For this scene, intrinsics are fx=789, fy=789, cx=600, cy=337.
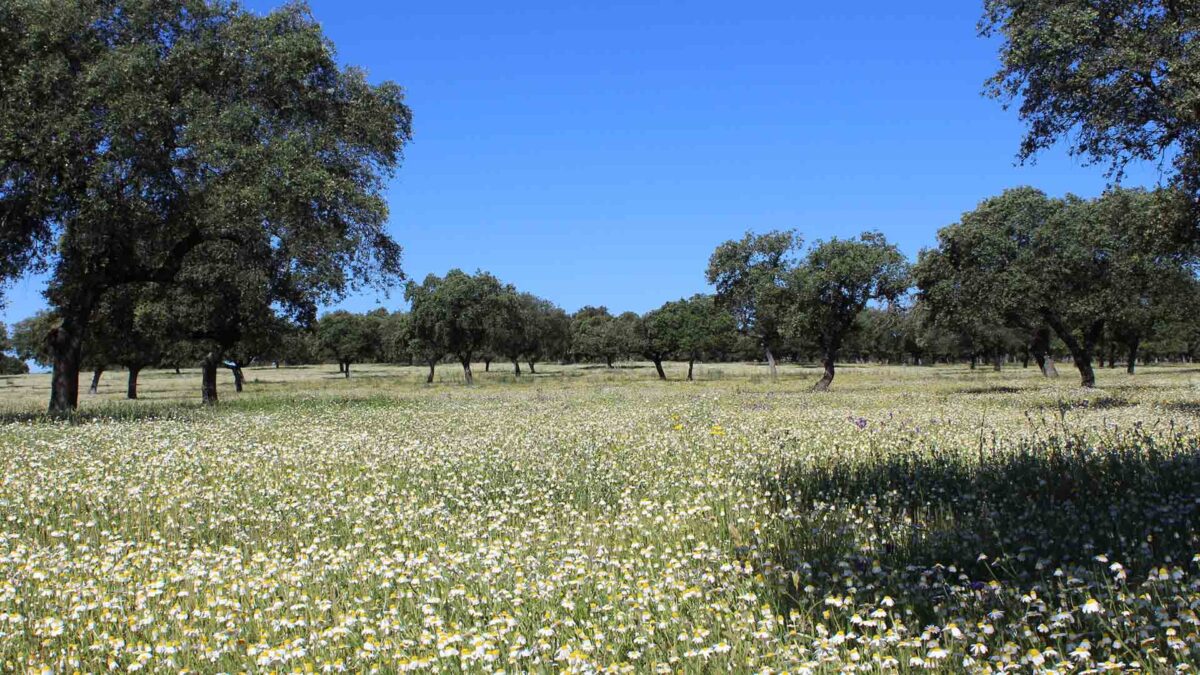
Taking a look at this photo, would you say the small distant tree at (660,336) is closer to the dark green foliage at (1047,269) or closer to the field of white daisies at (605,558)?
the dark green foliage at (1047,269)

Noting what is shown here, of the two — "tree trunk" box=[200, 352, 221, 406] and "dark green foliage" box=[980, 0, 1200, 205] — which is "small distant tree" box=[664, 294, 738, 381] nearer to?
"tree trunk" box=[200, 352, 221, 406]

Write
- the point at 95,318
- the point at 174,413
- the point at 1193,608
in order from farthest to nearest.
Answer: the point at 95,318
the point at 174,413
the point at 1193,608

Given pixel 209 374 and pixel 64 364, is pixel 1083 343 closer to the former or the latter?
pixel 64 364

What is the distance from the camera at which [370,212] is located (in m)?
25.1

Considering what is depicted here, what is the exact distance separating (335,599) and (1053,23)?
1910 centimetres

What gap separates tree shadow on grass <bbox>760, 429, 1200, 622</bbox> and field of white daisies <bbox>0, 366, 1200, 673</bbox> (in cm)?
4

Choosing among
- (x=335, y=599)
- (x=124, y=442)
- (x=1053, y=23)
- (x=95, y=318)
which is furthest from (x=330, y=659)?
(x=95, y=318)

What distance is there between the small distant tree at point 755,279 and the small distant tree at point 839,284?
1361 millimetres

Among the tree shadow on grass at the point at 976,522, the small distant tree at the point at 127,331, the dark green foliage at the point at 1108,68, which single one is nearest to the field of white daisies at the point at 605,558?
the tree shadow on grass at the point at 976,522

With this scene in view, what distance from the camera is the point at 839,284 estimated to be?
45438 millimetres

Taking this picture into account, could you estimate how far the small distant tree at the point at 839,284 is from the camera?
44594mm

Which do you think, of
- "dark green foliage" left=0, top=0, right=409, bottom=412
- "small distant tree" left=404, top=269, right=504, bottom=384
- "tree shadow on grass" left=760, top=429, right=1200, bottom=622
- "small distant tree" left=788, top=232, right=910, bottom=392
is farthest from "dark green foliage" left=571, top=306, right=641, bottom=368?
"tree shadow on grass" left=760, top=429, right=1200, bottom=622

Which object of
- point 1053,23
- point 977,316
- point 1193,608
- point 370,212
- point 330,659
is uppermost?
point 1053,23

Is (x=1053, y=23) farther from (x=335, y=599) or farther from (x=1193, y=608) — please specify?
(x=335, y=599)
